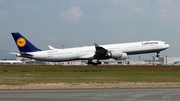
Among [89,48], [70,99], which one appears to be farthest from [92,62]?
[70,99]

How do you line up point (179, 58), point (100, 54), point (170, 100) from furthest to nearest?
point (179, 58)
point (100, 54)
point (170, 100)

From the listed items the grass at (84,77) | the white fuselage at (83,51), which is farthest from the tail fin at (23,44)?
the grass at (84,77)

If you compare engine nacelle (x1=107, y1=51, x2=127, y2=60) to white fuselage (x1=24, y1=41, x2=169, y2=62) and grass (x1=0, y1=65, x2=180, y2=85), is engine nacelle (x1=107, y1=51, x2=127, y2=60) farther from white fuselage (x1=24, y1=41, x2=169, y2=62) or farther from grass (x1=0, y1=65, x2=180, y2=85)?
grass (x1=0, y1=65, x2=180, y2=85)

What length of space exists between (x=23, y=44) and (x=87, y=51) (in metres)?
12.5

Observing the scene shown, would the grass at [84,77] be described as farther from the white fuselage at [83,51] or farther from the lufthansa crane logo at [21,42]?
the lufthansa crane logo at [21,42]

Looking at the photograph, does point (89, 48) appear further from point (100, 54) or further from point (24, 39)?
point (24, 39)

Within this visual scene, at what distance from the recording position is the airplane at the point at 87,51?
65.4 metres

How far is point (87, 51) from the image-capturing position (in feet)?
220

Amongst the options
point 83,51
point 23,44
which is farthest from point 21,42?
point 83,51

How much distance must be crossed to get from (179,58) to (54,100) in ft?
497

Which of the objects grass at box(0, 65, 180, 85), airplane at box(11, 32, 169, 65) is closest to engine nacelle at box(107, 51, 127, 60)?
airplane at box(11, 32, 169, 65)

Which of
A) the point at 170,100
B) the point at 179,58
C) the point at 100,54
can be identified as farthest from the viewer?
the point at 179,58

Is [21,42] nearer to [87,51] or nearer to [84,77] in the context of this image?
[87,51]

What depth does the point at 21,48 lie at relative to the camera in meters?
67.6
